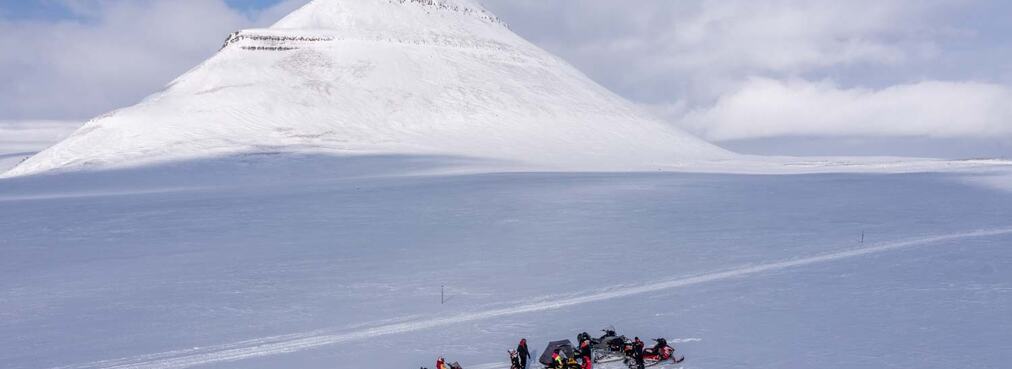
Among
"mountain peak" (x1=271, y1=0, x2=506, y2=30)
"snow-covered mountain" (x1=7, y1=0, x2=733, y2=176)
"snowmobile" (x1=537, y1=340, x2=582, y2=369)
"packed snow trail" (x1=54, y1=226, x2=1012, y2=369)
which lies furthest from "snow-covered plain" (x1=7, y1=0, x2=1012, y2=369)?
"mountain peak" (x1=271, y1=0, x2=506, y2=30)

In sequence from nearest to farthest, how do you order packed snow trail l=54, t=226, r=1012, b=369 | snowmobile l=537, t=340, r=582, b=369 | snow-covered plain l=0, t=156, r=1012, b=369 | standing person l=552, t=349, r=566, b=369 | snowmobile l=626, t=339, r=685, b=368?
1. standing person l=552, t=349, r=566, b=369
2. snowmobile l=537, t=340, r=582, b=369
3. snowmobile l=626, t=339, r=685, b=368
4. packed snow trail l=54, t=226, r=1012, b=369
5. snow-covered plain l=0, t=156, r=1012, b=369

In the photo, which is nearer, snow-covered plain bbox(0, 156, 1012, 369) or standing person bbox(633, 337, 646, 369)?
standing person bbox(633, 337, 646, 369)

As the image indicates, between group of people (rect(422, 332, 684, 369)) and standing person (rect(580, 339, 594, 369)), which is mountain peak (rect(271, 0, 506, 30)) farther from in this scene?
standing person (rect(580, 339, 594, 369))

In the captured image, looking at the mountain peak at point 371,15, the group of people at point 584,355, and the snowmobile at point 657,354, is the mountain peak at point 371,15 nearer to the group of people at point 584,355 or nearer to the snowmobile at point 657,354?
the group of people at point 584,355

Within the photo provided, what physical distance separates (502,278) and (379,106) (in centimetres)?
8313

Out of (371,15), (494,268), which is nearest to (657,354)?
(494,268)

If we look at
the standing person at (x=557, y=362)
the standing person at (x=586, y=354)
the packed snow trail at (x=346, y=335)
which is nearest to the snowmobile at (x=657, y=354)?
the standing person at (x=586, y=354)

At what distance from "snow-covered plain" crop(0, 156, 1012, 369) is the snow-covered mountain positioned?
3786 centimetres

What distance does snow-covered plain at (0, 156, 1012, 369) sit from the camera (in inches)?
547

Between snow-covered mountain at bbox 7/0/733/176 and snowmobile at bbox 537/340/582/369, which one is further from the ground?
snow-covered mountain at bbox 7/0/733/176

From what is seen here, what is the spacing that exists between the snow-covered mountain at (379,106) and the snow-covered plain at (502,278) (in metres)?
37.9

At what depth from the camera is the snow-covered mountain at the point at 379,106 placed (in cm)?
8119

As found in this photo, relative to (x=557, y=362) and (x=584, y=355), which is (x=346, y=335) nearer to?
(x=557, y=362)

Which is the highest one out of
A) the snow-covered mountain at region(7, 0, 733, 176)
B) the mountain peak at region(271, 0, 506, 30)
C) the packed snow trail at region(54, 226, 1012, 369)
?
the mountain peak at region(271, 0, 506, 30)
